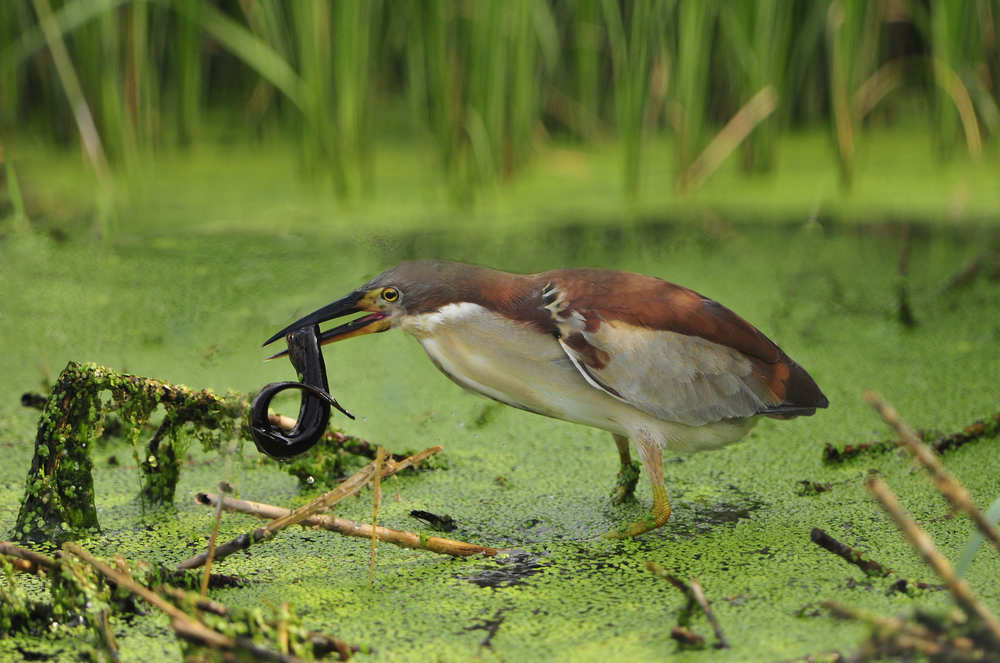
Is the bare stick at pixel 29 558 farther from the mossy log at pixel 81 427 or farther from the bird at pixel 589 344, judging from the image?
the bird at pixel 589 344

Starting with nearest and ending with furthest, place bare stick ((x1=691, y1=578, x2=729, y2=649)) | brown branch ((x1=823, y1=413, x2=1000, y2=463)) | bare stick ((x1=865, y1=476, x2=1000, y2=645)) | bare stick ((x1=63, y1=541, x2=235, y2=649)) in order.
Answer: bare stick ((x1=865, y1=476, x2=1000, y2=645)) < bare stick ((x1=63, y1=541, x2=235, y2=649)) < bare stick ((x1=691, y1=578, x2=729, y2=649)) < brown branch ((x1=823, y1=413, x2=1000, y2=463))

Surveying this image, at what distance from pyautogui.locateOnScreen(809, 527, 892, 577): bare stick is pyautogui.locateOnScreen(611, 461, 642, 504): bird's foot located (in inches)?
21.2

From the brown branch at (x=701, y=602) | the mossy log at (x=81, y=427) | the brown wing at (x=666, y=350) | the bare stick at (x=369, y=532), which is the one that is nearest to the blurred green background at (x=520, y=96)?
the mossy log at (x=81, y=427)

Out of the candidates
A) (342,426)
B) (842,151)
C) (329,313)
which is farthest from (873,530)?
(842,151)

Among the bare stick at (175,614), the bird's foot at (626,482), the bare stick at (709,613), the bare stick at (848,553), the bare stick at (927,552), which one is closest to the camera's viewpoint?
the bare stick at (927,552)

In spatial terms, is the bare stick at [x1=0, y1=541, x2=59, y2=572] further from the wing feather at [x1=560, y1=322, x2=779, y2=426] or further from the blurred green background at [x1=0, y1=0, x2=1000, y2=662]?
the wing feather at [x1=560, y1=322, x2=779, y2=426]

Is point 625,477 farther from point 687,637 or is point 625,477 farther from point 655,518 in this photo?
point 687,637

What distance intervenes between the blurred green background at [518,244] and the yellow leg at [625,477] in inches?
1.5

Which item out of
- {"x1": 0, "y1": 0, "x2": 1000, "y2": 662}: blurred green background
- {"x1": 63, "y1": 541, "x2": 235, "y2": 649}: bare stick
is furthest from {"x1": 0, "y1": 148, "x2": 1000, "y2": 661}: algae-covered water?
{"x1": 63, "y1": 541, "x2": 235, "y2": 649}: bare stick

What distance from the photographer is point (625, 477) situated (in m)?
2.22

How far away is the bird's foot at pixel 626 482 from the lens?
7.27 feet

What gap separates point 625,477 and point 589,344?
0.34 metres

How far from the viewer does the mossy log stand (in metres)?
1.92

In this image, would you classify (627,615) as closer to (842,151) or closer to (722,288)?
(722,288)
